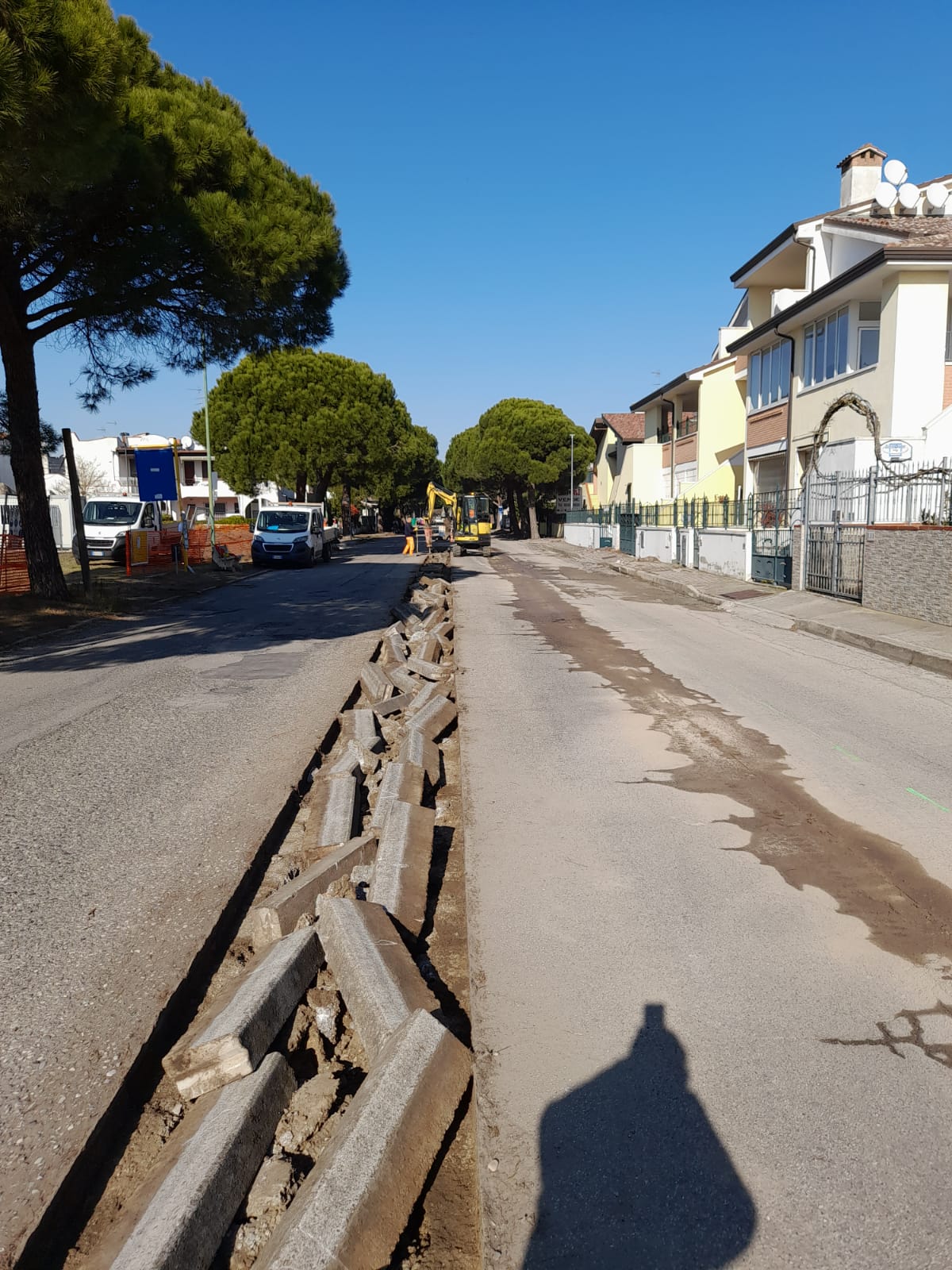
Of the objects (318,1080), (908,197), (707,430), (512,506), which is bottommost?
(318,1080)

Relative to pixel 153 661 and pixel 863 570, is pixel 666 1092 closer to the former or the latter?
pixel 153 661

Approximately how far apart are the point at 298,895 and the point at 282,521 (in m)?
29.4

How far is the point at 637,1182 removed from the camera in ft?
8.09

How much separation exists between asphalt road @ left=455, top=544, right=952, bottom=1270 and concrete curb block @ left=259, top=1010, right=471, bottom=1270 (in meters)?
0.15

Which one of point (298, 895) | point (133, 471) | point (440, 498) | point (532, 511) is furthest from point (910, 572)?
point (133, 471)

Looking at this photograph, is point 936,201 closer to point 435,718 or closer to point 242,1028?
point 435,718

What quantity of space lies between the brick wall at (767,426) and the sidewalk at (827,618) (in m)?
4.68

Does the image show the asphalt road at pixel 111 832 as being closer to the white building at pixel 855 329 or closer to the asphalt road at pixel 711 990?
the asphalt road at pixel 711 990

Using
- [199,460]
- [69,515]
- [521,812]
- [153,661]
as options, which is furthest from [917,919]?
[199,460]

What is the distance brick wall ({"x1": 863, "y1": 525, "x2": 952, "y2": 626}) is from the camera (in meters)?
13.2

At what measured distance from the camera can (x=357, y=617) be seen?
16.2m

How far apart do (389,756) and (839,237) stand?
23.1m

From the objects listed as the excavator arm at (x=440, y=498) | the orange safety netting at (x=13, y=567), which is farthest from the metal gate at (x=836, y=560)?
the excavator arm at (x=440, y=498)

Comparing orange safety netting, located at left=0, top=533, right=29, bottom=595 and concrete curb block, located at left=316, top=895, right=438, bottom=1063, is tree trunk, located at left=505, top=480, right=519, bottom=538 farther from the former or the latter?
concrete curb block, located at left=316, top=895, right=438, bottom=1063
